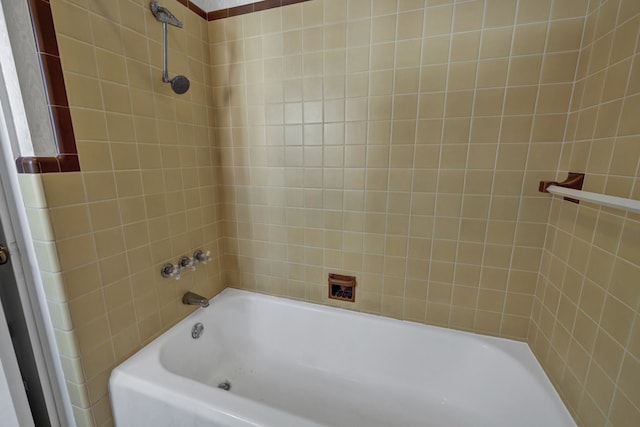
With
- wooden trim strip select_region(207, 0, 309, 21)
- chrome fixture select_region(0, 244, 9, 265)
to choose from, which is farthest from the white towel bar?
chrome fixture select_region(0, 244, 9, 265)

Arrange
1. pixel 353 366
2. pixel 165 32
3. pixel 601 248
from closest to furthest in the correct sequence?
1. pixel 601 248
2. pixel 165 32
3. pixel 353 366

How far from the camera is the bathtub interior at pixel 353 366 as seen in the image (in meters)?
1.15

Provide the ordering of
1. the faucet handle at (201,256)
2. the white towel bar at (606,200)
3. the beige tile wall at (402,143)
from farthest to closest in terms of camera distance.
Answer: the faucet handle at (201,256), the beige tile wall at (402,143), the white towel bar at (606,200)

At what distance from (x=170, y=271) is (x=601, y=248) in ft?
5.32

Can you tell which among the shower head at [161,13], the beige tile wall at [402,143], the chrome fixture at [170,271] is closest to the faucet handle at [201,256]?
the chrome fixture at [170,271]

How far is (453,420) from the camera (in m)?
1.19

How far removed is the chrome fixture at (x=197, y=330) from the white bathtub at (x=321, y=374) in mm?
22

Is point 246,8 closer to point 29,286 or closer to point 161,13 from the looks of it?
point 161,13

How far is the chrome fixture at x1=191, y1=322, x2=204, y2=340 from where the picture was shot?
4.41ft

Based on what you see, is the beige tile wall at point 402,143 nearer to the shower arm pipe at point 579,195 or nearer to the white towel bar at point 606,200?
the shower arm pipe at point 579,195

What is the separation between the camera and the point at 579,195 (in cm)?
80

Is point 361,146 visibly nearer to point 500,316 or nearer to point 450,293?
point 450,293

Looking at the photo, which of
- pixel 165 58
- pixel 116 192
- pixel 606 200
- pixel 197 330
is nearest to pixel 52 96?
pixel 116 192

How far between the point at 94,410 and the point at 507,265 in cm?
175
